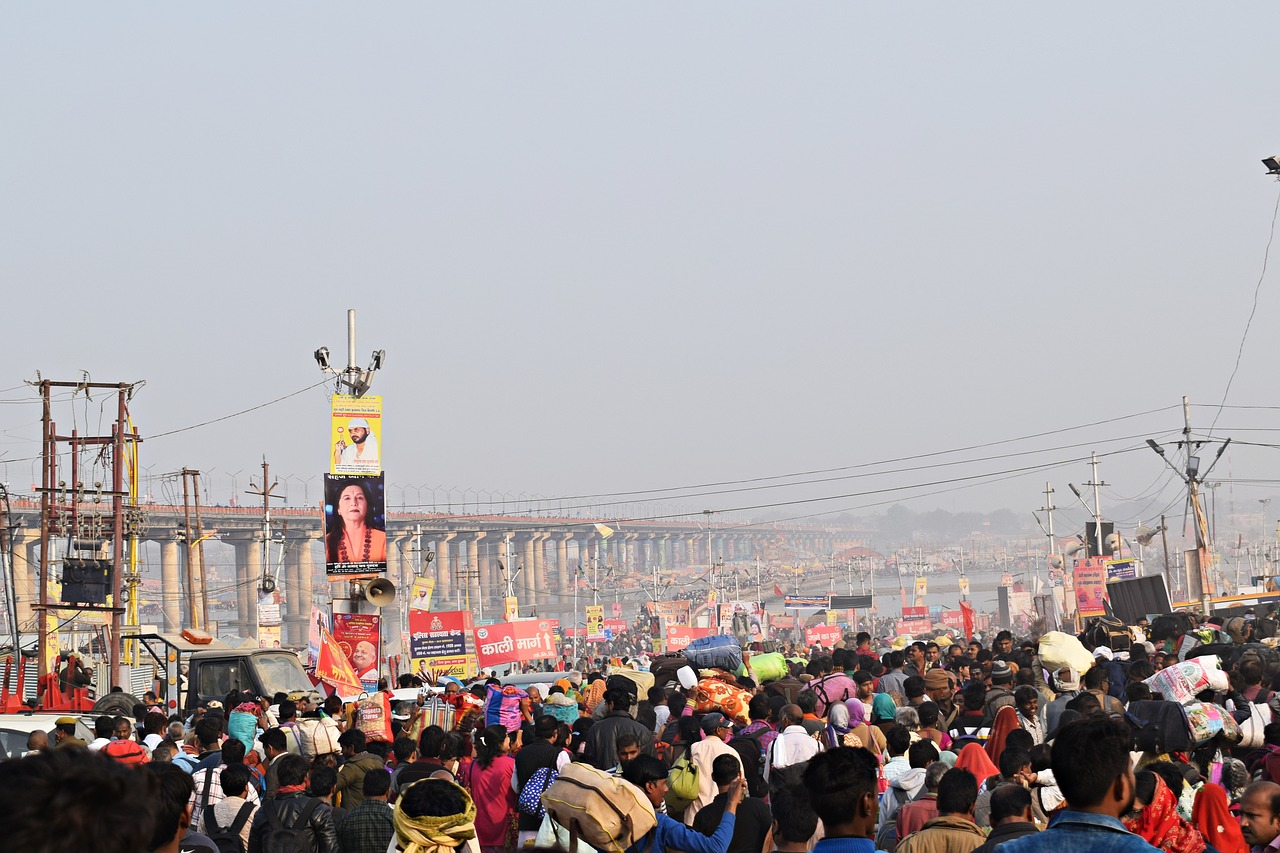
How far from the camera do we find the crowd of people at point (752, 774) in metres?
4.34

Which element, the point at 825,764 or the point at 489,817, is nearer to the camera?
the point at 825,764

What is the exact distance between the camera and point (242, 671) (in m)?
19.6

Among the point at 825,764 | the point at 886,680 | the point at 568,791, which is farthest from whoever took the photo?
the point at 886,680

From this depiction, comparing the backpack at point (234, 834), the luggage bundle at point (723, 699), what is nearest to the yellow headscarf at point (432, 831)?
the backpack at point (234, 834)

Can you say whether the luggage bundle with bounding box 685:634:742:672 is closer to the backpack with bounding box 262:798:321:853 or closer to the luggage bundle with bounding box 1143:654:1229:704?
the luggage bundle with bounding box 1143:654:1229:704

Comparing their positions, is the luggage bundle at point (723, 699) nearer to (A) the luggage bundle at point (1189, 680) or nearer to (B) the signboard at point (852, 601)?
(A) the luggage bundle at point (1189, 680)

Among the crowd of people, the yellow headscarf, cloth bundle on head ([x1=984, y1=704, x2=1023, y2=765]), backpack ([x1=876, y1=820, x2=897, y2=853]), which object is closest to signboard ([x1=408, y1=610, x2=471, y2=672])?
the crowd of people

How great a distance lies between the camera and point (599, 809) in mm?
7055

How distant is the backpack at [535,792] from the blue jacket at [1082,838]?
504 cm

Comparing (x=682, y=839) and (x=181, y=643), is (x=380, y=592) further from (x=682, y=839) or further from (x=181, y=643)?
(x=682, y=839)

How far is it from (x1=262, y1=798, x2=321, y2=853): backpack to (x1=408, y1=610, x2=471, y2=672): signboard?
23.0 m

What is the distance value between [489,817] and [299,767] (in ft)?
5.26

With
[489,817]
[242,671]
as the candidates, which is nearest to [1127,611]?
[242,671]

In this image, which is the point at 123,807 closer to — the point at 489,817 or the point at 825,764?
the point at 825,764
